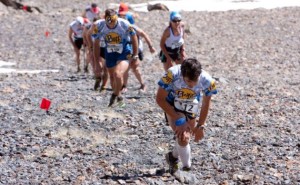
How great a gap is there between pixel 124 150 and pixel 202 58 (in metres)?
14.7

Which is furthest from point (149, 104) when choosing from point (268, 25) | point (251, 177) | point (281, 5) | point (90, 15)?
point (281, 5)

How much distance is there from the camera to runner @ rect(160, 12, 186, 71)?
1428cm

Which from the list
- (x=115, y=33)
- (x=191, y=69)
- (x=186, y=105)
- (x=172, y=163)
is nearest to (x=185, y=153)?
(x=172, y=163)

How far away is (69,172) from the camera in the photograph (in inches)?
343

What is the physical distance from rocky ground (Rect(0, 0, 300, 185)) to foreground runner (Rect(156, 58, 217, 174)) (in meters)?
0.42

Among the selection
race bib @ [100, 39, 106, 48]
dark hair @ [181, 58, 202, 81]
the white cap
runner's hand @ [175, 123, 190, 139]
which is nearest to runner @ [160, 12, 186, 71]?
race bib @ [100, 39, 106, 48]

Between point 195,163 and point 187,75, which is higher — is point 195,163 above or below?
below

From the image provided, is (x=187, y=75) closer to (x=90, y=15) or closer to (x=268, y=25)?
(x=90, y=15)

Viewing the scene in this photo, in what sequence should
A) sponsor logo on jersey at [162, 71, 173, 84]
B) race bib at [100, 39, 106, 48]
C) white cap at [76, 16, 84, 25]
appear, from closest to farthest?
1. sponsor logo on jersey at [162, 71, 173, 84]
2. race bib at [100, 39, 106, 48]
3. white cap at [76, 16, 84, 25]

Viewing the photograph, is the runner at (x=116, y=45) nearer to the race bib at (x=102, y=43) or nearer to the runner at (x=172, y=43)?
the race bib at (x=102, y=43)

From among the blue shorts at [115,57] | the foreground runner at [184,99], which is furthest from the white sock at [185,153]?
the blue shorts at [115,57]

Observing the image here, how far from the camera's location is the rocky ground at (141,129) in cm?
890

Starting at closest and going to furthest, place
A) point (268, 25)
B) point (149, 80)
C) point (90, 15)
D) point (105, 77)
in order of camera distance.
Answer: point (105, 77), point (149, 80), point (90, 15), point (268, 25)

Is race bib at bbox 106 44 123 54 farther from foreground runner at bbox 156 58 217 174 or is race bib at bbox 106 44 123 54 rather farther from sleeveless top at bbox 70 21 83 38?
sleeveless top at bbox 70 21 83 38
